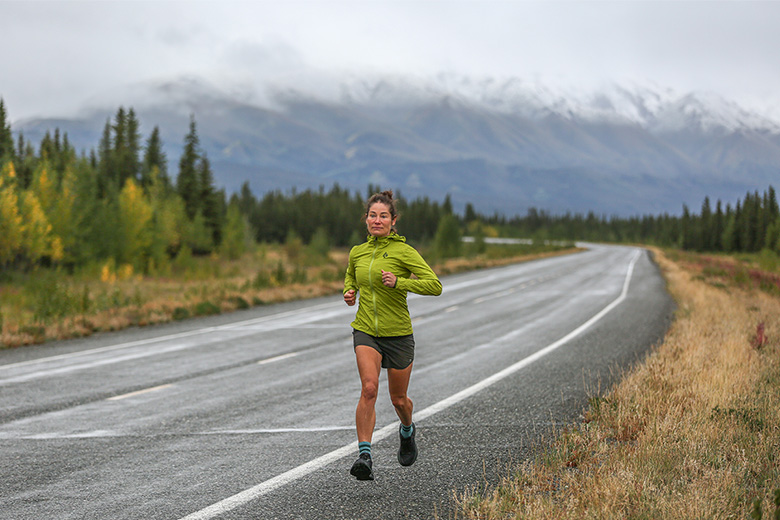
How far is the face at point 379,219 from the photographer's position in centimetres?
460

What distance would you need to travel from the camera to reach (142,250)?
4719 cm

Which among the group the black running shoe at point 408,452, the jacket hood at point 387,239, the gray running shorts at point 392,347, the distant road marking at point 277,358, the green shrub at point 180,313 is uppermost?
the jacket hood at point 387,239

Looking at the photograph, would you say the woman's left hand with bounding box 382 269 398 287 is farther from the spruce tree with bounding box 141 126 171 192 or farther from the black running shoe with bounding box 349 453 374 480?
the spruce tree with bounding box 141 126 171 192

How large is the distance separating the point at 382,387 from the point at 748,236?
110117mm

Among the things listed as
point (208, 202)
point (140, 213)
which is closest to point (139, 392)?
point (140, 213)

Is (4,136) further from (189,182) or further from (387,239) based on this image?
(387,239)

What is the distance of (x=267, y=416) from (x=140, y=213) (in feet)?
145

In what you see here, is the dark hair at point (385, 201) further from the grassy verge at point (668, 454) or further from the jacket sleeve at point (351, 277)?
the grassy verge at point (668, 454)

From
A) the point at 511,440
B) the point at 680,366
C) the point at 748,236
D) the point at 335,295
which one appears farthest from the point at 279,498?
the point at 748,236

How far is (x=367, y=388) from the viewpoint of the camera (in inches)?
176

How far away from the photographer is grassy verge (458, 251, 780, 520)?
3.81 metres

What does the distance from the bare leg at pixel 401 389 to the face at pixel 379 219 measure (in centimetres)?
103

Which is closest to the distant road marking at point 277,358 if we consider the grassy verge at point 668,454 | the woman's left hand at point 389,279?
the grassy verge at point 668,454

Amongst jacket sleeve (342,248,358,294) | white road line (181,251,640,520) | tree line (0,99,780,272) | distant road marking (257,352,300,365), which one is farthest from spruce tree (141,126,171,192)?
jacket sleeve (342,248,358,294)
